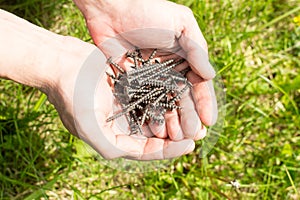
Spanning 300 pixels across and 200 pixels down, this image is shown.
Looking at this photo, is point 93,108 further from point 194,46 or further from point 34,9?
point 34,9

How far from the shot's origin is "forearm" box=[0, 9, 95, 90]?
6.12ft

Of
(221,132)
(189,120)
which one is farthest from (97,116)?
(221,132)

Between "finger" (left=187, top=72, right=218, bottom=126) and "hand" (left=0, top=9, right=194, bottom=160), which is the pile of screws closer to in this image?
"finger" (left=187, top=72, right=218, bottom=126)

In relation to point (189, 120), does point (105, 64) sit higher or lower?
higher

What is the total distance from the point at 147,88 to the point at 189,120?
0.84 feet

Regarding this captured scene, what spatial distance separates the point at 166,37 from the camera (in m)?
2.11

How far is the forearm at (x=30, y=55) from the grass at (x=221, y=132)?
→ 21.1 inches

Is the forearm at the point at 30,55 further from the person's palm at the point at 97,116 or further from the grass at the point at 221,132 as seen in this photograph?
the grass at the point at 221,132

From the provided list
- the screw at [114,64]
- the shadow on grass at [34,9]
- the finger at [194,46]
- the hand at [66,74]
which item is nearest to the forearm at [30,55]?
the hand at [66,74]

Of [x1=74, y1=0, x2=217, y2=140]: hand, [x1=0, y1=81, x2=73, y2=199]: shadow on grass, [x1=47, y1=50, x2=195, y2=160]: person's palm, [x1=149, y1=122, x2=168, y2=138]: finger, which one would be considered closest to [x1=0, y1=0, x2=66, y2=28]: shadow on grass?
Answer: [x1=0, y1=81, x2=73, y2=199]: shadow on grass

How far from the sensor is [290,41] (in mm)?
2979

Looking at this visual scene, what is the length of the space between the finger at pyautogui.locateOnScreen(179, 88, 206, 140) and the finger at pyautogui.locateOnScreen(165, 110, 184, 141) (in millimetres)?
23

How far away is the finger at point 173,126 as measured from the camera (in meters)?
2.15

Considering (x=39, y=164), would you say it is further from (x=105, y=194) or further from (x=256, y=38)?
(x=256, y=38)
